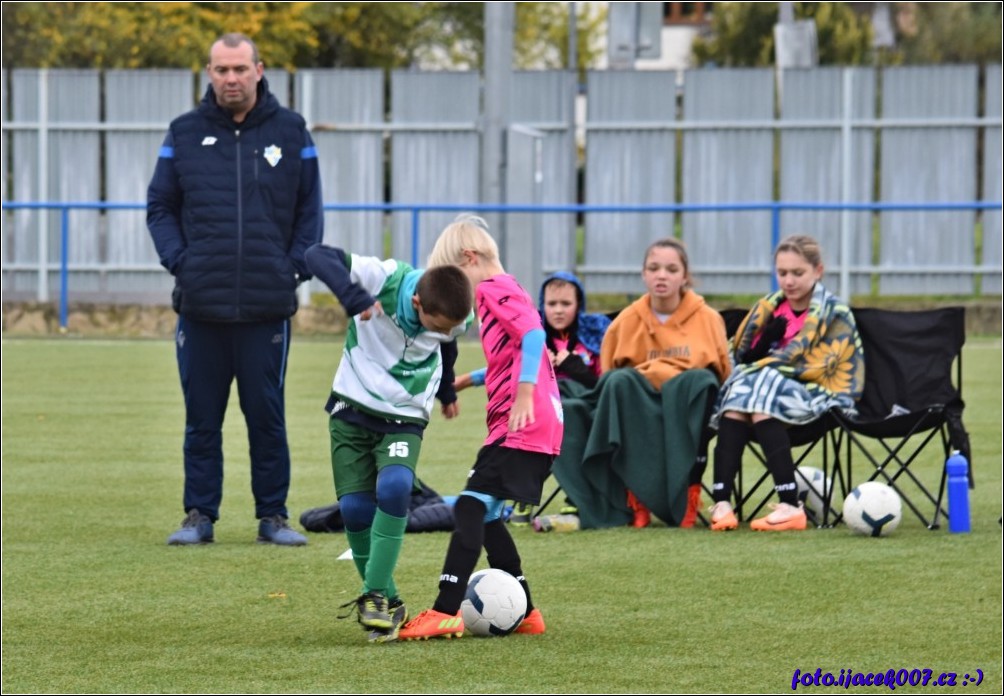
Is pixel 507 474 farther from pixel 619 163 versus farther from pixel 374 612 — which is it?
pixel 619 163

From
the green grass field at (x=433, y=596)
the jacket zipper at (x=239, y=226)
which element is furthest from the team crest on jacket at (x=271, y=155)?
the green grass field at (x=433, y=596)

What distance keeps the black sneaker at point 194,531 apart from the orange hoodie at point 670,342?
6.34 feet

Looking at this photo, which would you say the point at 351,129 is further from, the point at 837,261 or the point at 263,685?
the point at 263,685

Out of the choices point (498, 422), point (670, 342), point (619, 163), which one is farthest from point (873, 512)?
point (619, 163)

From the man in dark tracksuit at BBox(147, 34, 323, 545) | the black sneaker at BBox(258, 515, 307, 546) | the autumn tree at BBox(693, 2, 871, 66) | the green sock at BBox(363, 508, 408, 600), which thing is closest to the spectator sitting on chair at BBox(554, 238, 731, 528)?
the black sneaker at BBox(258, 515, 307, 546)

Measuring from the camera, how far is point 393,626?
5930 mm

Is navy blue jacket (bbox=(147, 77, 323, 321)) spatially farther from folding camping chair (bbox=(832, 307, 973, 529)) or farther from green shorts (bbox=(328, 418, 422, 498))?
folding camping chair (bbox=(832, 307, 973, 529))

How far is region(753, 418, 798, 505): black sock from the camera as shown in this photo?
8.33 metres

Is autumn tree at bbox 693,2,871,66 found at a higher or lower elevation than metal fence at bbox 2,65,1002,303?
higher

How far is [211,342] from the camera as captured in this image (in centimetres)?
783

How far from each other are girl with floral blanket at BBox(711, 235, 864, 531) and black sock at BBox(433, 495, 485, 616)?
2.46m

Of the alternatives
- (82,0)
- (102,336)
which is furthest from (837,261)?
(82,0)

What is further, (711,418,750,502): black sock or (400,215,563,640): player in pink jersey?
(711,418,750,502): black sock

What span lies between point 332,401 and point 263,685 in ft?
4.57
